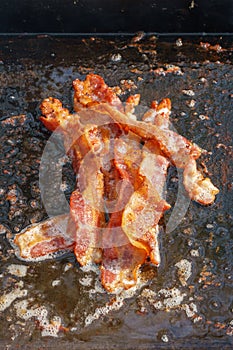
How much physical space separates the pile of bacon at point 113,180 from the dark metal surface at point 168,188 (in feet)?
0.30

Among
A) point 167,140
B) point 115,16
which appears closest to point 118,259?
point 167,140

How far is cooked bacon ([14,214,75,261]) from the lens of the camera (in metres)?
2.20

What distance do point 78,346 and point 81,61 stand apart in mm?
1929

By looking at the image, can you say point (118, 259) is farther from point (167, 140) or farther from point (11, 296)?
point (167, 140)

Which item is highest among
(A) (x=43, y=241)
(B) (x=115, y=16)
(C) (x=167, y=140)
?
(B) (x=115, y=16)

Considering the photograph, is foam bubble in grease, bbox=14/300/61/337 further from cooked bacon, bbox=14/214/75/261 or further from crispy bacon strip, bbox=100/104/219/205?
crispy bacon strip, bbox=100/104/219/205

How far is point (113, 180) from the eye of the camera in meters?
2.38

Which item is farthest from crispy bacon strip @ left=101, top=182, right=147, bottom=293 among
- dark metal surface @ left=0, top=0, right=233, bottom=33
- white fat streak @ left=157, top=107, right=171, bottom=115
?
dark metal surface @ left=0, top=0, right=233, bottom=33

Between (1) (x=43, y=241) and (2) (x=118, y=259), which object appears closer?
(2) (x=118, y=259)

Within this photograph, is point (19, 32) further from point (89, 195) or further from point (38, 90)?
point (89, 195)

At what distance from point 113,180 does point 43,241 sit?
0.47 m

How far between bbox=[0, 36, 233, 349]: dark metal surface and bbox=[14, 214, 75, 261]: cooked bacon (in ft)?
0.16

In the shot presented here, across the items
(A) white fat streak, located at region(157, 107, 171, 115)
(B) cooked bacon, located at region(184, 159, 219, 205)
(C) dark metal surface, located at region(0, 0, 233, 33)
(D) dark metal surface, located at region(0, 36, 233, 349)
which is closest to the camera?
(D) dark metal surface, located at region(0, 36, 233, 349)

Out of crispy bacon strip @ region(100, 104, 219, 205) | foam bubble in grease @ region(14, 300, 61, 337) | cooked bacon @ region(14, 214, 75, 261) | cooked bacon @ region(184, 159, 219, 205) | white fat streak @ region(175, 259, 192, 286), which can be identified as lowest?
foam bubble in grease @ region(14, 300, 61, 337)
